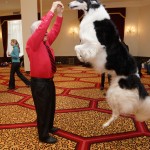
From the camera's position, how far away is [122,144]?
2650 mm

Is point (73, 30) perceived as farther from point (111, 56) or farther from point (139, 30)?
point (111, 56)

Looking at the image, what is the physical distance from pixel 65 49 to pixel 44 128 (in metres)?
11.0

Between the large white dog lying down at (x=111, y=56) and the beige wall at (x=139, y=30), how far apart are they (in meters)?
9.69

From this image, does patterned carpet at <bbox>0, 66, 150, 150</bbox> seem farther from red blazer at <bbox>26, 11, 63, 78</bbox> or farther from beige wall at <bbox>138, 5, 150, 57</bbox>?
beige wall at <bbox>138, 5, 150, 57</bbox>

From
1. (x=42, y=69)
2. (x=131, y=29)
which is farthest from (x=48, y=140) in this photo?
(x=131, y=29)

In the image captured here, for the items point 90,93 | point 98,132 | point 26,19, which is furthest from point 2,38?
point 98,132

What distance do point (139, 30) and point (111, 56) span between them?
10.4 m

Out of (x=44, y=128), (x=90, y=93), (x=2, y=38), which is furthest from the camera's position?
(x=2, y=38)

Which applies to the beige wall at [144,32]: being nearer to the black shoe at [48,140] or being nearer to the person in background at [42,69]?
the person in background at [42,69]

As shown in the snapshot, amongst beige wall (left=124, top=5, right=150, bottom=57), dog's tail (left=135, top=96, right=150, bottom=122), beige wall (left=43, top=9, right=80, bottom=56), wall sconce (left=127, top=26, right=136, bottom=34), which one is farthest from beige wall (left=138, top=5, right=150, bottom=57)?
dog's tail (left=135, top=96, right=150, bottom=122)

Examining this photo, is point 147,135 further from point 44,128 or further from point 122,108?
point 44,128

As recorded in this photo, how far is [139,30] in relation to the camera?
11.9m

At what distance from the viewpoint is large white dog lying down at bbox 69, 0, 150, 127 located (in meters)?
2.22

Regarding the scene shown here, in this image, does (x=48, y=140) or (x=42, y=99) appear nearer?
(x=42, y=99)
